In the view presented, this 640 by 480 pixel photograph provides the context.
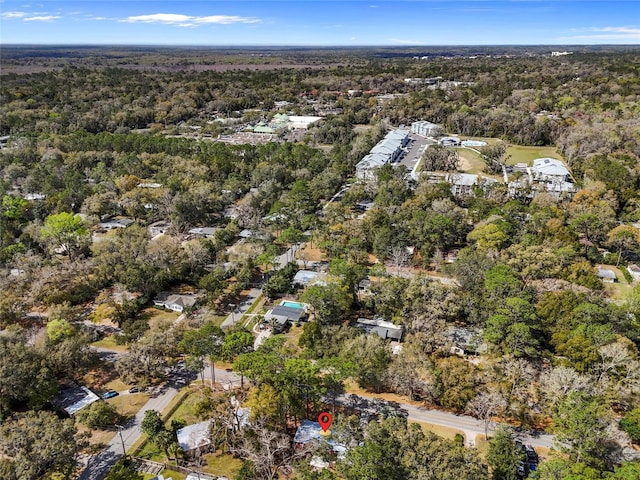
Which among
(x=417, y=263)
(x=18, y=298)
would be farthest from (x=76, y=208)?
(x=417, y=263)

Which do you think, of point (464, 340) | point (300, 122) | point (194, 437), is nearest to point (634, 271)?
point (464, 340)

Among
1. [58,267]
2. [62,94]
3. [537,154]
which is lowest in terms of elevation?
[58,267]

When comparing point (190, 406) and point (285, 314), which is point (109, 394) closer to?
point (190, 406)

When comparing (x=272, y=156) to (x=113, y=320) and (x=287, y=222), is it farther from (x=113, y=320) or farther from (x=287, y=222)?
(x=113, y=320)

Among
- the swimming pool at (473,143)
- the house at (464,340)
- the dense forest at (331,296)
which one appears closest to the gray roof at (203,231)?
the dense forest at (331,296)

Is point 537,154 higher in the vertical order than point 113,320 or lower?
higher
